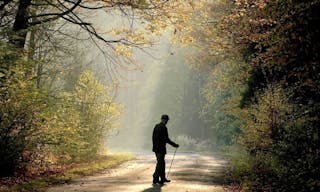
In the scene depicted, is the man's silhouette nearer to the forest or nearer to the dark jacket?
the dark jacket

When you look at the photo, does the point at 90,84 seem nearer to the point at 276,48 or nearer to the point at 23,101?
the point at 23,101

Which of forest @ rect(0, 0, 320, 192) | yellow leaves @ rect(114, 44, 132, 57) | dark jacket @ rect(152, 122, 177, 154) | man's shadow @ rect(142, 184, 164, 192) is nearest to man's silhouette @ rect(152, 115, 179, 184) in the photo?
dark jacket @ rect(152, 122, 177, 154)

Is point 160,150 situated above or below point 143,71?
below

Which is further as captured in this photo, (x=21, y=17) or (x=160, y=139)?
(x=21, y=17)

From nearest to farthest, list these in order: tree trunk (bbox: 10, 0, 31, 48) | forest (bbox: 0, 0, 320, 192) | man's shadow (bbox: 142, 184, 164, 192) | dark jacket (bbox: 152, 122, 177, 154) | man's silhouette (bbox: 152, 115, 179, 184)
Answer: forest (bbox: 0, 0, 320, 192) → man's shadow (bbox: 142, 184, 164, 192) → man's silhouette (bbox: 152, 115, 179, 184) → dark jacket (bbox: 152, 122, 177, 154) → tree trunk (bbox: 10, 0, 31, 48)

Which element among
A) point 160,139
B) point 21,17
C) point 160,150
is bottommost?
point 160,150

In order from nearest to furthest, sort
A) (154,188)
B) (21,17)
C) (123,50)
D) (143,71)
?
(154,188)
(21,17)
(143,71)
(123,50)

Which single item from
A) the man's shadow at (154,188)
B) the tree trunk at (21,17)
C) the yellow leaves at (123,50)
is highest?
the tree trunk at (21,17)

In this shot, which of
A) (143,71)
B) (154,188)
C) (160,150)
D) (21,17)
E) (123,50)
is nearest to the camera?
(154,188)

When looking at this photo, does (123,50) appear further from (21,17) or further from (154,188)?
(154,188)

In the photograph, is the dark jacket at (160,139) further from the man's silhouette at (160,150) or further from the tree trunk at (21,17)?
the tree trunk at (21,17)

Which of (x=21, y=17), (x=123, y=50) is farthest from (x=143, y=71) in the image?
(x=21, y=17)

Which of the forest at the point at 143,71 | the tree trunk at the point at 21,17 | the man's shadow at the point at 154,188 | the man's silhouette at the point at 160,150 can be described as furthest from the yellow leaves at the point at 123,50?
the man's shadow at the point at 154,188

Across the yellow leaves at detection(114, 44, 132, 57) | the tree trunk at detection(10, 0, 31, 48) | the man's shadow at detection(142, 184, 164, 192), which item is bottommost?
the man's shadow at detection(142, 184, 164, 192)
